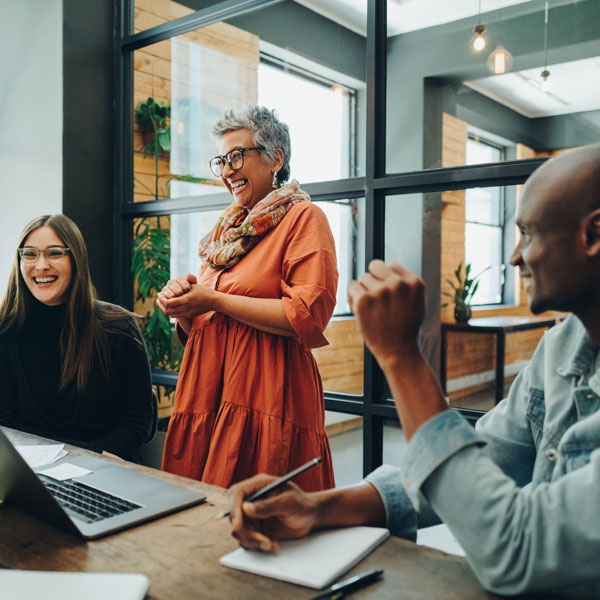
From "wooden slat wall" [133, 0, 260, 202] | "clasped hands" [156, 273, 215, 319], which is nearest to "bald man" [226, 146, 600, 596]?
"clasped hands" [156, 273, 215, 319]

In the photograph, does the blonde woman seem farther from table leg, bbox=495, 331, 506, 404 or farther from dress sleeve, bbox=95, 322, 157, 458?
table leg, bbox=495, 331, 506, 404

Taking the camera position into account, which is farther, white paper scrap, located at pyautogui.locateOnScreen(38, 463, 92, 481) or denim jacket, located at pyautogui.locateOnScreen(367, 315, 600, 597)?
white paper scrap, located at pyautogui.locateOnScreen(38, 463, 92, 481)

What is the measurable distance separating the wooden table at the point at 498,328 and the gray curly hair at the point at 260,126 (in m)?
1.17

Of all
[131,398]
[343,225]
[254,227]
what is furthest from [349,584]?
[343,225]

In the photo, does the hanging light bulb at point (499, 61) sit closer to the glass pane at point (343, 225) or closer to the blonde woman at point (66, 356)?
the glass pane at point (343, 225)

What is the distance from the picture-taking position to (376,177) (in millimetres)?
2346

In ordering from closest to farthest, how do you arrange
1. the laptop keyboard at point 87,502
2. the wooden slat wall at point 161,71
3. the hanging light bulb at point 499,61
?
the laptop keyboard at point 87,502 → the hanging light bulb at point 499,61 → the wooden slat wall at point 161,71

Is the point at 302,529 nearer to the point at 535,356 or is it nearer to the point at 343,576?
the point at 343,576

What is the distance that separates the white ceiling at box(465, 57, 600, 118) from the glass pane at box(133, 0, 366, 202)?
0.54 meters

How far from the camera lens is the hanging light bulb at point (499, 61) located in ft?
7.34

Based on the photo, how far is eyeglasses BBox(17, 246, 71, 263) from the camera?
2012mm

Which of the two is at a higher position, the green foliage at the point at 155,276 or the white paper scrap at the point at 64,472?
the green foliage at the point at 155,276

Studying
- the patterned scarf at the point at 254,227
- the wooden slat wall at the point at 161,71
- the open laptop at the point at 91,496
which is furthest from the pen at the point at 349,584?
the wooden slat wall at the point at 161,71

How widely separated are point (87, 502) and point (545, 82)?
2.01 metres
